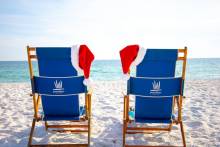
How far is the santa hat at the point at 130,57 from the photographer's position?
109 inches

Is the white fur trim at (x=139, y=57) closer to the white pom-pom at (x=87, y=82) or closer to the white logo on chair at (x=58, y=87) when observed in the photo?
the white pom-pom at (x=87, y=82)

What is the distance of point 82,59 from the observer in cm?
280

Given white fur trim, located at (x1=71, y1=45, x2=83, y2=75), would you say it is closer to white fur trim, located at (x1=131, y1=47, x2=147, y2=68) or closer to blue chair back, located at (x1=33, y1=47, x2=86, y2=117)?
blue chair back, located at (x1=33, y1=47, x2=86, y2=117)

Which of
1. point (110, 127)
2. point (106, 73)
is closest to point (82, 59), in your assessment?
point (110, 127)

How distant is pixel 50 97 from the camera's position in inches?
119

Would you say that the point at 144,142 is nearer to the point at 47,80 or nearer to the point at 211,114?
the point at 47,80

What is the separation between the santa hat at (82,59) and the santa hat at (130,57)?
37 cm

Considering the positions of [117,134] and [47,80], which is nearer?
[47,80]

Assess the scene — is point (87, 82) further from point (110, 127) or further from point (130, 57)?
point (110, 127)

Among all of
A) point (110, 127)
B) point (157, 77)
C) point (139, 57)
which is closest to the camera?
point (139, 57)

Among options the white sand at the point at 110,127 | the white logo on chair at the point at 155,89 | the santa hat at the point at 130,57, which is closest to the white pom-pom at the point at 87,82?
the santa hat at the point at 130,57

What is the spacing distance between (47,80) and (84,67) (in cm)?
46

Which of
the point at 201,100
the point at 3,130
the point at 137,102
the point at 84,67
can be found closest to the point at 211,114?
the point at 201,100

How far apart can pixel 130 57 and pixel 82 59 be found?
55 centimetres
